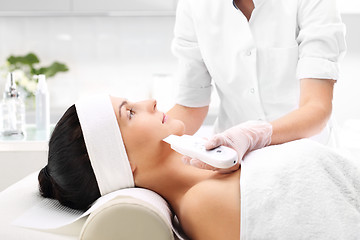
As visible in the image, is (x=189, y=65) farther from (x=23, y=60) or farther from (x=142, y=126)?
(x=23, y=60)

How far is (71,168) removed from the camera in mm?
1309

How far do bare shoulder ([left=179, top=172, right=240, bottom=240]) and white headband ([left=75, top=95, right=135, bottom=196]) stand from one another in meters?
0.21

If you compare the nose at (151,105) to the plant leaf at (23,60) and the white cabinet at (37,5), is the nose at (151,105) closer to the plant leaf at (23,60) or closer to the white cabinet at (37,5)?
the white cabinet at (37,5)

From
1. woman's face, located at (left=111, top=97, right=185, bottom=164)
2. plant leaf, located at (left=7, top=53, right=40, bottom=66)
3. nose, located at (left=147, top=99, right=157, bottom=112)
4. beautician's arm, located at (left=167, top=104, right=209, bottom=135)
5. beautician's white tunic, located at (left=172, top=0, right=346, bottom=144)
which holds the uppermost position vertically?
beautician's white tunic, located at (left=172, top=0, right=346, bottom=144)

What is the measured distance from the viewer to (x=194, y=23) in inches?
73.6

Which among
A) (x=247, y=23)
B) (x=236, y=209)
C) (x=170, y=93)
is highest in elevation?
(x=247, y=23)

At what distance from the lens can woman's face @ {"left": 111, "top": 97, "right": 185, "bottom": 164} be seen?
1357 mm

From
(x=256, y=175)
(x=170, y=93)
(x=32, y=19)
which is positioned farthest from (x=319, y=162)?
(x=32, y=19)

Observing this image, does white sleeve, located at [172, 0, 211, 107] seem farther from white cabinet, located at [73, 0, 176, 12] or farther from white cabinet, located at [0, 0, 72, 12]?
white cabinet, located at [0, 0, 72, 12]

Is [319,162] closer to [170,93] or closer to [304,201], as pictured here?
[304,201]

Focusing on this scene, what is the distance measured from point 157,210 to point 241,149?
32 centimetres

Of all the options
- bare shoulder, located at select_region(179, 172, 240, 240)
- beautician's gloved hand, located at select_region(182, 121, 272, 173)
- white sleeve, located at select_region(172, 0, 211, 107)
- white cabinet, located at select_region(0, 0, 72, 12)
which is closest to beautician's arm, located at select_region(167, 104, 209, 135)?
white sleeve, located at select_region(172, 0, 211, 107)

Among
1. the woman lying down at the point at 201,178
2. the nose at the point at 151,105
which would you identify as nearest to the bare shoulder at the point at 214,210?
the woman lying down at the point at 201,178

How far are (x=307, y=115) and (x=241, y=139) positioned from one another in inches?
13.8
